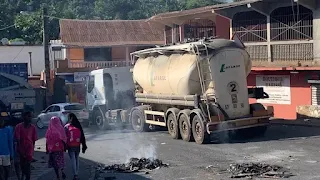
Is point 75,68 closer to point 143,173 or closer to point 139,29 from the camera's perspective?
point 139,29

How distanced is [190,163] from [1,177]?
515cm

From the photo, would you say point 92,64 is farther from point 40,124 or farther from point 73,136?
point 73,136

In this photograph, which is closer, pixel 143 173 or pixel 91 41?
pixel 143 173

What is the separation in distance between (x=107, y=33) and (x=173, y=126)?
28.4 meters

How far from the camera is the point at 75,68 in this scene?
4306 cm

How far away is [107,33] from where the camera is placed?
4903cm

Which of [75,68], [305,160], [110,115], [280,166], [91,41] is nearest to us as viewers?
[280,166]

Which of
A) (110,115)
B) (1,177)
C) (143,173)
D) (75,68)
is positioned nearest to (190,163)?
(143,173)

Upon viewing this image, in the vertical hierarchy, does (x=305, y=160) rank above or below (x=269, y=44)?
below

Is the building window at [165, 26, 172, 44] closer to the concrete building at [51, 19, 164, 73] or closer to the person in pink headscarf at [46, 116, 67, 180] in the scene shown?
the concrete building at [51, 19, 164, 73]

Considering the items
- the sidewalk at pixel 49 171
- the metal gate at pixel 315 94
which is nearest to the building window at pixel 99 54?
the metal gate at pixel 315 94

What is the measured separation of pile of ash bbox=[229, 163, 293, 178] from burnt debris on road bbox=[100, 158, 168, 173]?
2.00 metres

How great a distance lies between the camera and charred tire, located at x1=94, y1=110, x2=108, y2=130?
28078 millimetres

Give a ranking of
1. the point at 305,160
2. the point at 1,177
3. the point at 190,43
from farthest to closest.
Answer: the point at 190,43 < the point at 305,160 < the point at 1,177
